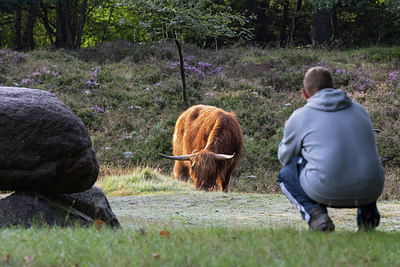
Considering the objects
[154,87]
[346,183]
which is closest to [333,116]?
[346,183]

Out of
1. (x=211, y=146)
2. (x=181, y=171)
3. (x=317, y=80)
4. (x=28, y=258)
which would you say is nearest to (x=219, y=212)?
(x=211, y=146)

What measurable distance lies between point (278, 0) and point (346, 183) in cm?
3062

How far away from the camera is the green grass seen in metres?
3.09

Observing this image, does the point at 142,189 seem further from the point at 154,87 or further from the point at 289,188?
the point at 154,87

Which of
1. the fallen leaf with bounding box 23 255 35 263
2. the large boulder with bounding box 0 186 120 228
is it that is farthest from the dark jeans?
the fallen leaf with bounding box 23 255 35 263

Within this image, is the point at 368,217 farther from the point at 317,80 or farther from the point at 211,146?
the point at 211,146

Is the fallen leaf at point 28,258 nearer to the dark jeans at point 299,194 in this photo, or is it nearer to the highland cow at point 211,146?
the dark jeans at point 299,194

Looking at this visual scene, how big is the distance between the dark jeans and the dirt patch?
0.99 meters

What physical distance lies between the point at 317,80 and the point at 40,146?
3066 mm

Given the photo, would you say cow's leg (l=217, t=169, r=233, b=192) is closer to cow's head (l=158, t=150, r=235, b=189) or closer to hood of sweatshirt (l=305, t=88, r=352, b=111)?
cow's head (l=158, t=150, r=235, b=189)

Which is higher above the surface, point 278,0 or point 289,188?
point 278,0

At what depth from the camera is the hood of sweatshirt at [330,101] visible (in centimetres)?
420

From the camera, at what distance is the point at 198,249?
3.42 meters

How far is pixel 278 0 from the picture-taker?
108ft
